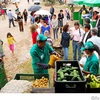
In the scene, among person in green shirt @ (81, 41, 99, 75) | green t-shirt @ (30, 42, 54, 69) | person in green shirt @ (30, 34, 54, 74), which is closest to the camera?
person in green shirt @ (81, 41, 99, 75)

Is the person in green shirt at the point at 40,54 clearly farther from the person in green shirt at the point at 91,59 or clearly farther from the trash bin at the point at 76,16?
the trash bin at the point at 76,16

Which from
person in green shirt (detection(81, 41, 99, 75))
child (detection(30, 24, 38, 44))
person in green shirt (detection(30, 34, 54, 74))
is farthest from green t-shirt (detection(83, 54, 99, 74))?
child (detection(30, 24, 38, 44))

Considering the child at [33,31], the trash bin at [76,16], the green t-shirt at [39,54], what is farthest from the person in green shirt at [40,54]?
the trash bin at [76,16]

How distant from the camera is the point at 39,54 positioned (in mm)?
5324

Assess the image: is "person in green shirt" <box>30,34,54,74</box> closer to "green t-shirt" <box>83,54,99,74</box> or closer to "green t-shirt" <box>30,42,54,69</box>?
"green t-shirt" <box>30,42,54,69</box>

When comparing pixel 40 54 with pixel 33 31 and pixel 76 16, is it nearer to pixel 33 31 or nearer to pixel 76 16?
pixel 33 31

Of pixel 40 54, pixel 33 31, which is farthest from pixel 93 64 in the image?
pixel 33 31

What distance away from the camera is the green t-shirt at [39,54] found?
5238 mm

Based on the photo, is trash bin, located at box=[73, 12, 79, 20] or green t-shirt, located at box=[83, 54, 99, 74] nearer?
green t-shirt, located at box=[83, 54, 99, 74]

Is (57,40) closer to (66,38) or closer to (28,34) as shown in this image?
(28,34)

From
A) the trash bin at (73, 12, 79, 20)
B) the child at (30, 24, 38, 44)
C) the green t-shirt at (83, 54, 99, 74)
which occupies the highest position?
the green t-shirt at (83, 54, 99, 74)

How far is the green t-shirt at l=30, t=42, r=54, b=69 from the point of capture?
5.24 m
